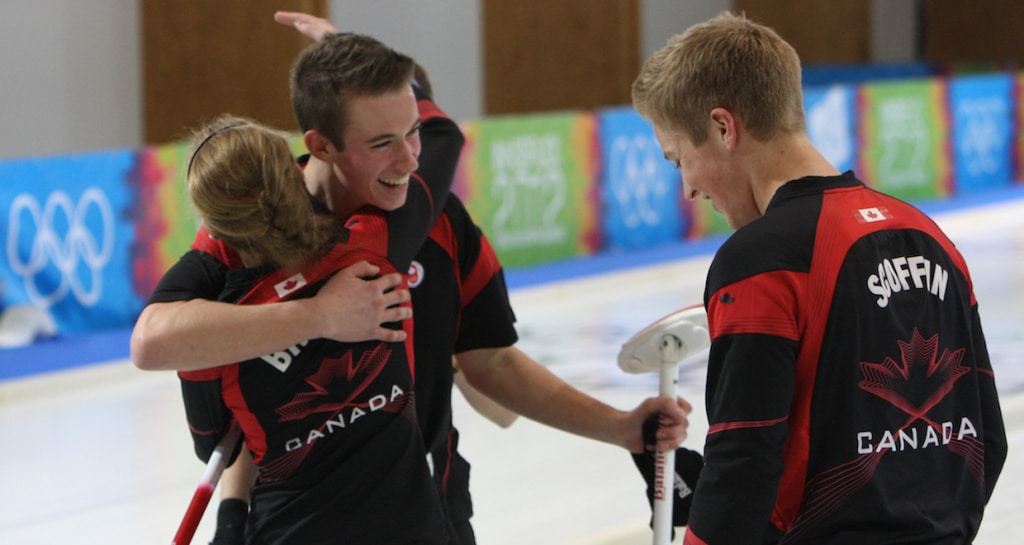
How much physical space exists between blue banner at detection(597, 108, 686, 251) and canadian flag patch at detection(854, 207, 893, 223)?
29.4ft

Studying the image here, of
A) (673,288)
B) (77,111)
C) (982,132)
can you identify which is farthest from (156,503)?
(982,132)

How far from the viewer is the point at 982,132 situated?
48.4 feet

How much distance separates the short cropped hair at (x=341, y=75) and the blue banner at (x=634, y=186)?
8487mm

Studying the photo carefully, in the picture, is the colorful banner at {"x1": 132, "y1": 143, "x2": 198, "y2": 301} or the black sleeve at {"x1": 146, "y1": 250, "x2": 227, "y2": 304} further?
the colorful banner at {"x1": 132, "y1": 143, "x2": 198, "y2": 301}

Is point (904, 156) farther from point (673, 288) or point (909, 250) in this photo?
point (909, 250)

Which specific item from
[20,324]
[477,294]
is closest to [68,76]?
[20,324]

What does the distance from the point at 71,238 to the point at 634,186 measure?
4898 mm

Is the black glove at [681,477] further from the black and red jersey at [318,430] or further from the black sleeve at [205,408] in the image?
the black sleeve at [205,408]

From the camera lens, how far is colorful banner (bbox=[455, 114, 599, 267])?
32.2ft

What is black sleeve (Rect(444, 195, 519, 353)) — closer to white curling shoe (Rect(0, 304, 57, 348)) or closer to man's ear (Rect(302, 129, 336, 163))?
man's ear (Rect(302, 129, 336, 163))

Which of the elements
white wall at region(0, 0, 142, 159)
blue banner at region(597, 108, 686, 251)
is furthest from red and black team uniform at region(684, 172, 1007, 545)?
white wall at region(0, 0, 142, 159)

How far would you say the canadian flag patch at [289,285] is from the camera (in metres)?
2.13

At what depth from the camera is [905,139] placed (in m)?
13.6

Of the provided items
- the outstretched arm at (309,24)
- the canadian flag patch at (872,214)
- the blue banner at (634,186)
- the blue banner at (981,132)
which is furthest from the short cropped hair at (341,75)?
the blue banner at (981,132)
